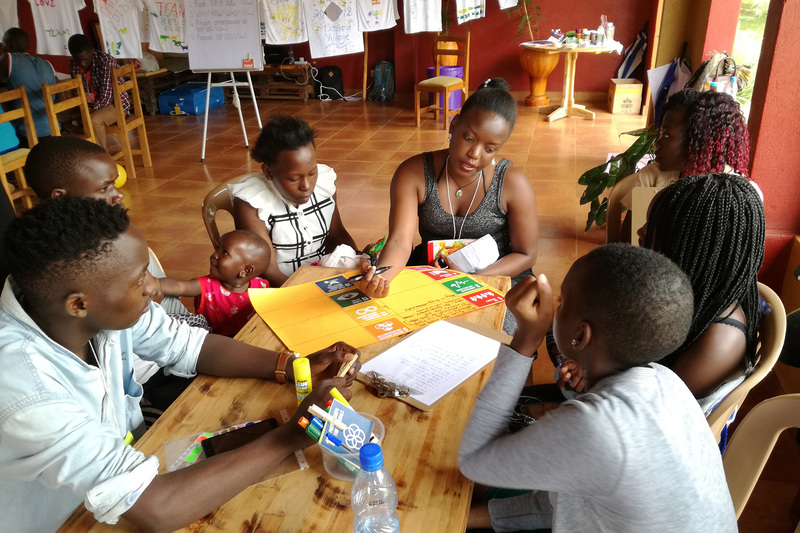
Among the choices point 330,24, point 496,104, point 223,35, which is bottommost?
point 496,104

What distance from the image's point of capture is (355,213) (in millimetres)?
4289

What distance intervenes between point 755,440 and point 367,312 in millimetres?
933

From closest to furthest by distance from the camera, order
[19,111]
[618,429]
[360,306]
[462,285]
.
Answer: [618,429] → [360,306] → [462,285] → [19,111]

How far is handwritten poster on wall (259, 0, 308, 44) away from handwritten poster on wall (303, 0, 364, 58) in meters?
0.15

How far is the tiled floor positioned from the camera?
124 inches

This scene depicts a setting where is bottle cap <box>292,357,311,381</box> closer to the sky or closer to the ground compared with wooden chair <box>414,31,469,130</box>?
closer to the ground

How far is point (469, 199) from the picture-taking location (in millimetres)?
2125

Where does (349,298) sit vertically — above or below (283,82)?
below

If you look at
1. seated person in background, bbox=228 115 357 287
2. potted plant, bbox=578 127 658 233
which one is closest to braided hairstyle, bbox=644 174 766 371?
seated person in background, bbox=228 115 357 287

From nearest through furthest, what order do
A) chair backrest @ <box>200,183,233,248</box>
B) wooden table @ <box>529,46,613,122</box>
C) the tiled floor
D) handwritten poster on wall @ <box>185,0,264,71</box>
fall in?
chair backrest @ <box>200,183,233,248</box>
the tiled floor
handwritten poster on wall @ <box>185,0,264,71</box>
wooden table @ <box>529,46,613,122</box>

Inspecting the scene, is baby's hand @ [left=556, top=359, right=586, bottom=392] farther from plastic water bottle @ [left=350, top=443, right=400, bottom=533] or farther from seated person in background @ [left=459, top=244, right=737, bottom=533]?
plastic water bottle @ [left=350, top=443, right=400, bottom=533]

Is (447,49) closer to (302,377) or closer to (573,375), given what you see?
(573,375)

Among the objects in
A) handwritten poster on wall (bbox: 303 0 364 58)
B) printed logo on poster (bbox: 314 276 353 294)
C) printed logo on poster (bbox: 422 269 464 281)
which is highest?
handwritten poster on wall (bbox: 303 0 364 58)

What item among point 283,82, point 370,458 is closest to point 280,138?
point 370,458
